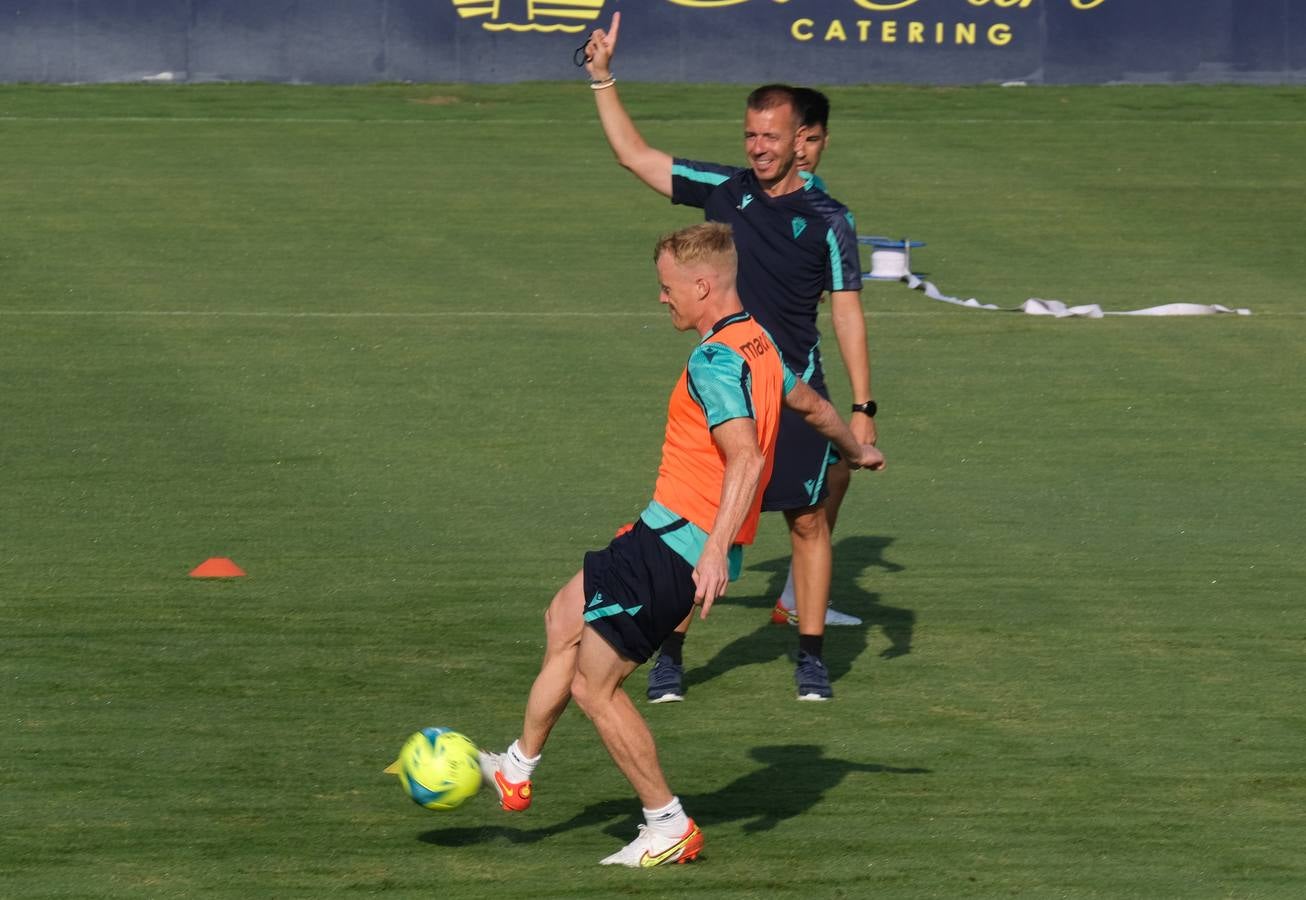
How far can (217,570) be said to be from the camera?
33.7 feet

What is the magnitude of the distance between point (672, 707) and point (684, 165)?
88.0 inches

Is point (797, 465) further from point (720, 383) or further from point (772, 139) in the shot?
point (720, 383)

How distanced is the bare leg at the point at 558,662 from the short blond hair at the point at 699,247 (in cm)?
105

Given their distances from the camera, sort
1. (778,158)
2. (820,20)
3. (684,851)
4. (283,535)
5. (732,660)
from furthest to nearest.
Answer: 1. (820,20)
2. (283,535)
3. (732,660)
4. (778,158)
5. (684,851)

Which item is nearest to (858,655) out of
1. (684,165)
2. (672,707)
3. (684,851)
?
(672,707)

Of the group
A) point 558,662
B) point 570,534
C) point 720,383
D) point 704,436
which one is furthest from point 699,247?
point 570,534

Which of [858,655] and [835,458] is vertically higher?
[835,458]

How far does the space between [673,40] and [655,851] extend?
22.2 m

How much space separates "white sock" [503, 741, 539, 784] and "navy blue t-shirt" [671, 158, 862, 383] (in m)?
2.42

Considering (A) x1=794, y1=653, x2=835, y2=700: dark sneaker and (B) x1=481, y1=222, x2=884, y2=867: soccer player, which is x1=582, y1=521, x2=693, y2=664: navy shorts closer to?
(B) x1=481, y1=222, x2=884, y2=867: soccer player

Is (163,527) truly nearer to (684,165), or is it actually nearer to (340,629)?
(340,629)

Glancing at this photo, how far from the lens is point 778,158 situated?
27.4ft

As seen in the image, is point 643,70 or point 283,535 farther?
point 643,70

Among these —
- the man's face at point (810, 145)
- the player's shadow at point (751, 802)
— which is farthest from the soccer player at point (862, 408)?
the player's shadow at point (751, 802)
